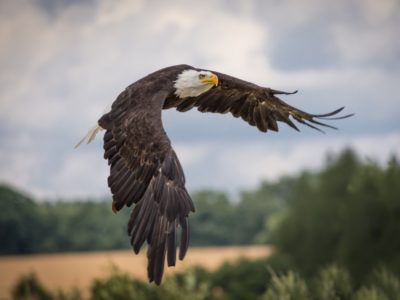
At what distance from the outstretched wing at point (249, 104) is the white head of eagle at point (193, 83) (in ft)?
→ 3.44

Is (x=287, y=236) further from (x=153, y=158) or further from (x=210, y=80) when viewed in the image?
(x=153, y=158)

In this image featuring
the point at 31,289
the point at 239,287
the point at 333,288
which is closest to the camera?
the point at 333,288

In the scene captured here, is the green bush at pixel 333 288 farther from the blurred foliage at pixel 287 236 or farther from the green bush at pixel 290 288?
the green bush at pixel 290 288

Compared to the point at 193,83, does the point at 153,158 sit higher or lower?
lower

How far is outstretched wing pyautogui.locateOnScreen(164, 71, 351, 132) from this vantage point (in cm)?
1661

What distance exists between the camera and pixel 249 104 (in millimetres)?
16969

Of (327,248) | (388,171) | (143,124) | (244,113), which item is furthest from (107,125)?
(327,248)

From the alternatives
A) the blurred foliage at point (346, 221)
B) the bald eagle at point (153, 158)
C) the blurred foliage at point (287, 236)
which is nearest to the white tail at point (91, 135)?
the bald eagle at point (153, 158)

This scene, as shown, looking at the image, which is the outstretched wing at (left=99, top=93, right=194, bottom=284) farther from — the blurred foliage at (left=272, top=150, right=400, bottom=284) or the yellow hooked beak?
the blurred foliage at (left=272, top=150, right=400, bottom=284)

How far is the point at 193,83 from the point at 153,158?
181 centimetres

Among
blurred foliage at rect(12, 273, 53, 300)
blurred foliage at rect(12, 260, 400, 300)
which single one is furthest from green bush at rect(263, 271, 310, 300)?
Result: blurred foliage at rect(12, 273, 53, 300)

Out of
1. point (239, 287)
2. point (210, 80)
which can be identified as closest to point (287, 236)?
point (239, 287)

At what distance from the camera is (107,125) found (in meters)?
14.2

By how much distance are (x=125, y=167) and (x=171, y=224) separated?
3.49ft
